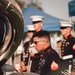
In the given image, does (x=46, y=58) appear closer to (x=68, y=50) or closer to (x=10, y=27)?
(x=68, y=50)

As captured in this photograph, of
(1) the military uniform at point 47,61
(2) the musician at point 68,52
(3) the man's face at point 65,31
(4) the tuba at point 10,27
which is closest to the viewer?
(4) the tuba at point 10,27

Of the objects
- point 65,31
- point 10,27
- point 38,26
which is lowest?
point 65,31

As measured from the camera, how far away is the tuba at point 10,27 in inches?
51.2

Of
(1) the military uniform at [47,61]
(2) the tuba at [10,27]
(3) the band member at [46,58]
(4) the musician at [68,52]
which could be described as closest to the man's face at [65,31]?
(4) the musician at [68,52]

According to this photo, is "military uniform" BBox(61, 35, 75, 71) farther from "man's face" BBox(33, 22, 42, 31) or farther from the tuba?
the tuba

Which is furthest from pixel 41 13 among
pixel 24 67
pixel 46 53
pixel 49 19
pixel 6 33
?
pixel 6 33

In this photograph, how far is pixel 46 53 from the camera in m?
3.31

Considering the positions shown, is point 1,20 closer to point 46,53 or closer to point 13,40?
point 13,40

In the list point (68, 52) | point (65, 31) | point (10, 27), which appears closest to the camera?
point (10, 27)

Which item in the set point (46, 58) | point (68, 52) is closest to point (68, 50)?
point (68, 52)

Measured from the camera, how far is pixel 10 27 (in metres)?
1.41

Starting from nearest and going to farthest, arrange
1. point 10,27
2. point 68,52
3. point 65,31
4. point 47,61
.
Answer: point 10,27
point 47,61
point 68,52
point 65,31

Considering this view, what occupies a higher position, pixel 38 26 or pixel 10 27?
pixel 10 27

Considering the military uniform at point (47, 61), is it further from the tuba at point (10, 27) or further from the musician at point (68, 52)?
the tuba at point (10, 27)
